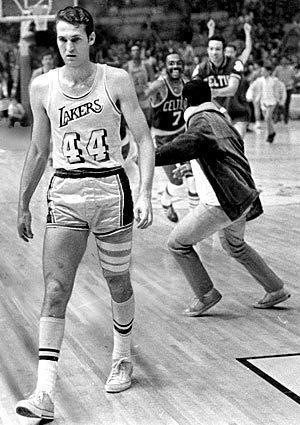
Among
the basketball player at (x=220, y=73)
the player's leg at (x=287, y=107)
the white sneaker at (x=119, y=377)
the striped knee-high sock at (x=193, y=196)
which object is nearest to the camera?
the white sneaker at (x=119, y=377)

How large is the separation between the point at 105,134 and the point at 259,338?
6.57 feet

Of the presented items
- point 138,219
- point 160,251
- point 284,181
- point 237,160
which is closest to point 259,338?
point 237,160

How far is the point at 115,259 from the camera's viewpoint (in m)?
5.43

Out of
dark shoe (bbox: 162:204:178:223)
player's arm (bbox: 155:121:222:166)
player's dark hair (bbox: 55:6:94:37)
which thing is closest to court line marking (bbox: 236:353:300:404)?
player's arm (bbox: 155:121:222:166)

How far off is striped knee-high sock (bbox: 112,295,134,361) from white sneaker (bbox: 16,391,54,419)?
27.0 inches

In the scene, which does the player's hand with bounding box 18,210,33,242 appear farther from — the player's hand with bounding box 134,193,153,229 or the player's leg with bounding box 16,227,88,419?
the player's hand with bounding box 134,193,153,229

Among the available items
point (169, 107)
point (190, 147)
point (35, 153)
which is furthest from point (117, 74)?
point (169, 107)

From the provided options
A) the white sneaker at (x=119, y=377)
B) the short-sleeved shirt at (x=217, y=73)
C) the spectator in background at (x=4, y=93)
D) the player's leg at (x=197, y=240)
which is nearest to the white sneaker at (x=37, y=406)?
the white sneaker at (x=119, y=377)

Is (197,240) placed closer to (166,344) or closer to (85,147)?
(166,344)

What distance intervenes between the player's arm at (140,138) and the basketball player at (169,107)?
633 centimetres

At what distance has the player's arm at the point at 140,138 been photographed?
5.27m

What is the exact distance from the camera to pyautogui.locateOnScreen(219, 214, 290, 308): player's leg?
7234mm

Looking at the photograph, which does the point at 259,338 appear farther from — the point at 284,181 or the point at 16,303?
the point at 284,181

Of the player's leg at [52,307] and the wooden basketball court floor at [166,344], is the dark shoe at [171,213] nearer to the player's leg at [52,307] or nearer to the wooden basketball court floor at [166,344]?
the wooden basketball court floor at [166,344]
